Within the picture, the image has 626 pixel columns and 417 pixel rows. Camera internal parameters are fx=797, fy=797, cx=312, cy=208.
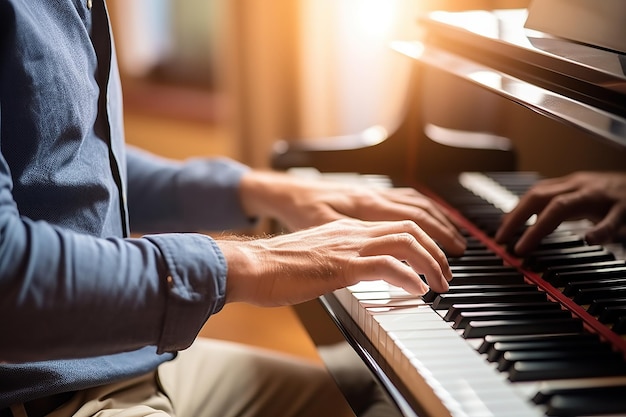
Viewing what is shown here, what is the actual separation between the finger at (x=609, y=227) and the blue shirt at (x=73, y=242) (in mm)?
501

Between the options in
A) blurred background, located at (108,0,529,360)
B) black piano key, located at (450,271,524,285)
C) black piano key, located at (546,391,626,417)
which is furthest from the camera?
blurred background, located at (108,0,529,360)

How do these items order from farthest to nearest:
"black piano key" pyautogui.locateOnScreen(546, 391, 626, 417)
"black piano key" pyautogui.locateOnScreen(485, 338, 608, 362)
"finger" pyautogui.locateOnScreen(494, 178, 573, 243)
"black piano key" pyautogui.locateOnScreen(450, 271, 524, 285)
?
"finger" pyautogui.locateOnScreen(494, 178, 573, 243) → "black piano key" pyautogui.locateOnScreen(450, 271, 524, 285) → "black piano key" pyautogui.locateOnScreen(485, 338, 608, 362) → "black piano key" pyautogui.locateOnScreen(546, 391, 626, 417)

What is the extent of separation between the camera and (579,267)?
1.06 m

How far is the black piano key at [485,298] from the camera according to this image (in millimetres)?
1001

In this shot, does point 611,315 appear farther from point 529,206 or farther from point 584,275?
point 529,206

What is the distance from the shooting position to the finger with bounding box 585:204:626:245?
1.01m

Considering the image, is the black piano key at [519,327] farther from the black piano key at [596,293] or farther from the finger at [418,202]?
the finger at [418,202]

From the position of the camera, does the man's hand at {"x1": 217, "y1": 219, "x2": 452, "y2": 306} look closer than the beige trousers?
Yes

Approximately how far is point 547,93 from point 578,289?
258 millimetres

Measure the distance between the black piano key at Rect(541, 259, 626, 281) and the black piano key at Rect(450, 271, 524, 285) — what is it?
0.04 metres

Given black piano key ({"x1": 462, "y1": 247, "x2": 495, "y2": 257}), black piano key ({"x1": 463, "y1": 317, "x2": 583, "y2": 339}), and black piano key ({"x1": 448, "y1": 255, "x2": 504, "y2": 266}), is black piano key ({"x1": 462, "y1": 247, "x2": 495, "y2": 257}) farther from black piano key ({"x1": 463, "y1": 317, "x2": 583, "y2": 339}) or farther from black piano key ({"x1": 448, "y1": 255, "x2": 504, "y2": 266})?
black piano key ({"x1": 463, "y1": 317, "x2": 583, "y2": 339})

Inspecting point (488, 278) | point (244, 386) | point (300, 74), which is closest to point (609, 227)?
point (488, 278)

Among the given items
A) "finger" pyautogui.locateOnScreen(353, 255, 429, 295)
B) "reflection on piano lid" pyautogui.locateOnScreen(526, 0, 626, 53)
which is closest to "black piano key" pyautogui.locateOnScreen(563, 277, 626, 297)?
"finger" pyautogui.locateOnScreen(353, 255, 429, 295)

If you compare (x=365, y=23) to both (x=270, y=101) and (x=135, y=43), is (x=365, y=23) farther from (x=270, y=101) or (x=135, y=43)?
(x=135, y=43)
